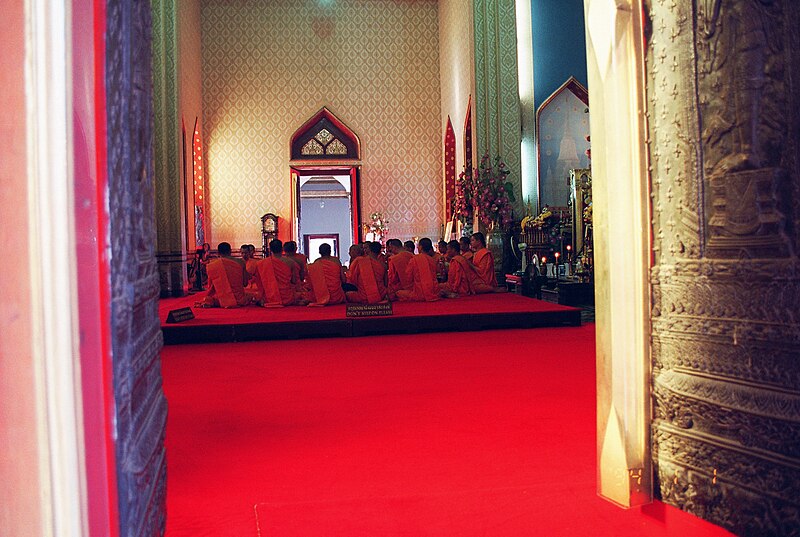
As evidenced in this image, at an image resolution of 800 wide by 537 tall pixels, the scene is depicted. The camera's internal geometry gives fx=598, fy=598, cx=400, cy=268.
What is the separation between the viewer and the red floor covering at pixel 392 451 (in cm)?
185

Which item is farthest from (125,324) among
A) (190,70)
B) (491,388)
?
(190,70)

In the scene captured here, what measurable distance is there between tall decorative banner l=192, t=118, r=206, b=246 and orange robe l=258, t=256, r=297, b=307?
5.24 meters

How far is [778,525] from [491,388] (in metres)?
1.99

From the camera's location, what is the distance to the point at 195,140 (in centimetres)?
1266

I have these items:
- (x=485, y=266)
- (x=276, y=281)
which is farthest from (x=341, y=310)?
(x=485, y=266)

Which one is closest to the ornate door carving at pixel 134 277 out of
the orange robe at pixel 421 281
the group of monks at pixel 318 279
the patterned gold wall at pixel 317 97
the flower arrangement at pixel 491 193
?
the group of monks at pixel 318 279

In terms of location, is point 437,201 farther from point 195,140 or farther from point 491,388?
point 491,388

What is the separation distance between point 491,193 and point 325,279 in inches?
138

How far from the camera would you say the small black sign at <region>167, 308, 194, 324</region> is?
580 centimetres

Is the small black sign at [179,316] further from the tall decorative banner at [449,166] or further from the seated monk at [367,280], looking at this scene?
the tall decorative banner at [449,166]

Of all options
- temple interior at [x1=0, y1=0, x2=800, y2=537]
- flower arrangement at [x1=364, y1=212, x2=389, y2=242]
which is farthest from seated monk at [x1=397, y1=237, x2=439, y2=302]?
flower arrangement at [x1=364, y1=212, x2=389, y2=242]

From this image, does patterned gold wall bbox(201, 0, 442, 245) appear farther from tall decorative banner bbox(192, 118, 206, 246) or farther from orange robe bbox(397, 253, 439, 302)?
orange robe bbox(397, 253, 439, 302)

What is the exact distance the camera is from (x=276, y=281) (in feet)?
25.0

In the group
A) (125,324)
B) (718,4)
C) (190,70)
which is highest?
(190,70)
